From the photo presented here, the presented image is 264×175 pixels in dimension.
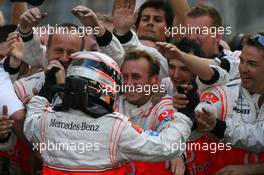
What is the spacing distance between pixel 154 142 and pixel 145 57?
1.21 m

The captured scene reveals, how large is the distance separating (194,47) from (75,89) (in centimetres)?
151

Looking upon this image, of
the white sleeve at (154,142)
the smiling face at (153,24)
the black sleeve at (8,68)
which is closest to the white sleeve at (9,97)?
the black sleeve at (8,68)

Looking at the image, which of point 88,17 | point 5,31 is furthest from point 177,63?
point 5,31

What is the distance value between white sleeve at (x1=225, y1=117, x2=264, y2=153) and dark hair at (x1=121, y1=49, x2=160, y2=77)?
80 centimetres

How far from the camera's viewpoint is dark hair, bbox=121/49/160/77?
19.7 feet

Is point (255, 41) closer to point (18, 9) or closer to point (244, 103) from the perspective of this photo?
point (244, 103)

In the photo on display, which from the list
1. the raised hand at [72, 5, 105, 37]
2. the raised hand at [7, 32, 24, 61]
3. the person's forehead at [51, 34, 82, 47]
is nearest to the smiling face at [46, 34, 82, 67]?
the person's forehead at [51, 34, 82, 47]

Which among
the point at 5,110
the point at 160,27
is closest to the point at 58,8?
the point at 160,27

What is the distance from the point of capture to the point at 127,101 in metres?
5.90

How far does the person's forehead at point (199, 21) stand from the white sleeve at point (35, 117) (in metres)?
1.91

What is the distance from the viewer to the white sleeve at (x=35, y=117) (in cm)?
520

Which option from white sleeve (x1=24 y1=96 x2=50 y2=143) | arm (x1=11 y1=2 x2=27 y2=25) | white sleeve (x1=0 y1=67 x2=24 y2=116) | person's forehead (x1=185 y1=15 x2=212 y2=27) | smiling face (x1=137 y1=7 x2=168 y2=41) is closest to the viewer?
white sleeve (x1=24 y1=96 x2=50 y2=143)

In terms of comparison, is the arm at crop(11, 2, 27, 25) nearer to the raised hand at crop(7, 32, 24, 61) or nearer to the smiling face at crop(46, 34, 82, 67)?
the smiling face at crop(46, 34, 82, 67)

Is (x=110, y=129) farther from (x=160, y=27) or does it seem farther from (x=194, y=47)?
(x=160, y=27)
